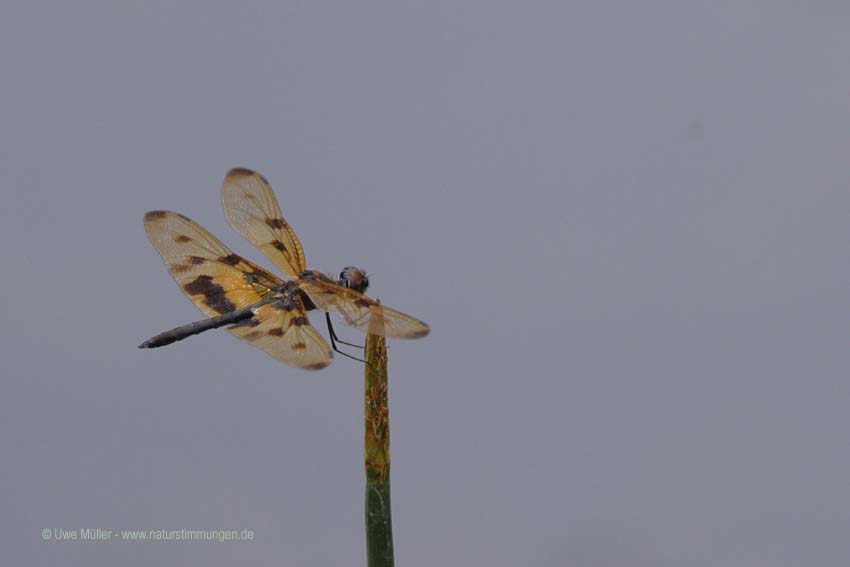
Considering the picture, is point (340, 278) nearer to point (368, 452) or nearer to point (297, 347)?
point (297, 347)

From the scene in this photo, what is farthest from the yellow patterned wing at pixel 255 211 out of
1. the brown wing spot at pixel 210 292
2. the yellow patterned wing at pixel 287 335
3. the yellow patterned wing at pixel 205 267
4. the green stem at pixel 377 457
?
the green stem at pixel 377 457

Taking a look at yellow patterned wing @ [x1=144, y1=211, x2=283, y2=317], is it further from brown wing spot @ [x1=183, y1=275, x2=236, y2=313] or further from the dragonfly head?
the dragonfly head

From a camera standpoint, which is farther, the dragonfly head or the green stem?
the dragonfly head

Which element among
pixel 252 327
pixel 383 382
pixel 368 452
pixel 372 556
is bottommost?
pixel 372 556

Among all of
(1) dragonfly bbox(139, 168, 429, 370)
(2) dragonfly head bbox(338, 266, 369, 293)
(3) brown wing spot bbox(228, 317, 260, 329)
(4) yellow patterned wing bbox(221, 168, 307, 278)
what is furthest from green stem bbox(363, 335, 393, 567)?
(4) yellow patterned wing bbox(221, 168, 307, 278)

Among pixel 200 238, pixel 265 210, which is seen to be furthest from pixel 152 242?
pixel 265 210

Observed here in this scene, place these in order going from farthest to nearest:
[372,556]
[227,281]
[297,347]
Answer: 1. [227,281]
2. [297,347]
3. [372,556]

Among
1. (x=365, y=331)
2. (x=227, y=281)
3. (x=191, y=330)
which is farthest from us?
(x=227, y=281)
